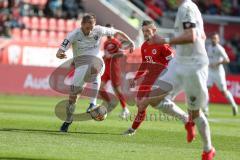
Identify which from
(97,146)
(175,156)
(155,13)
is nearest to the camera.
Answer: (175,156)

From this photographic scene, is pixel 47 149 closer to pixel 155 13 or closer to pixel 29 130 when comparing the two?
pixel 29 130

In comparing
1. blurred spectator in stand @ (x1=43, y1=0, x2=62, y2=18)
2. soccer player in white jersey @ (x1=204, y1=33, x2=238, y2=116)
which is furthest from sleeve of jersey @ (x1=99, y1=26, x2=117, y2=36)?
blurred spectator in stand @ (x1=43, y1=0, x2=62, y2=18)

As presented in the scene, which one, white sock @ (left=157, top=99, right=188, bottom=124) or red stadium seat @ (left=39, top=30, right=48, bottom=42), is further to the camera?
red stadium seat @ (left=39, top=30, right=48, bottom=42)

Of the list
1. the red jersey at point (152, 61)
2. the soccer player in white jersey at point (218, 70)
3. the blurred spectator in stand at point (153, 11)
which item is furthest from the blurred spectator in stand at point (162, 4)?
the red jersey at point (152, 61)

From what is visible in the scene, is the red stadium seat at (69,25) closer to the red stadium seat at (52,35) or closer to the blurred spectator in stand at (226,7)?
the red stadium seat at (52,35)

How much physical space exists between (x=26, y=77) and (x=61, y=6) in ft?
25.8

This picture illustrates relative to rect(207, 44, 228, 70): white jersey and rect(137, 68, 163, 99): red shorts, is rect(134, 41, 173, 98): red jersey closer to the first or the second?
rect(137, 68, 163, 99): red shorts

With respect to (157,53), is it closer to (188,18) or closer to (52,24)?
(188,18)

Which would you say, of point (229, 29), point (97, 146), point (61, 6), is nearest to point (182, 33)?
point (97, 146)

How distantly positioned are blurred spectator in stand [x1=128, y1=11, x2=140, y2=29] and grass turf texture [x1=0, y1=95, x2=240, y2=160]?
1698 cm

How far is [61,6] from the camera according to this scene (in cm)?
3469

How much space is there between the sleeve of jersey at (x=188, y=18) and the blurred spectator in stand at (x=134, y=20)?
25.1 metres

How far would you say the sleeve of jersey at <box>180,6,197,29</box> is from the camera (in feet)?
32.3

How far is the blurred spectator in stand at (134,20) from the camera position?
116 ft
